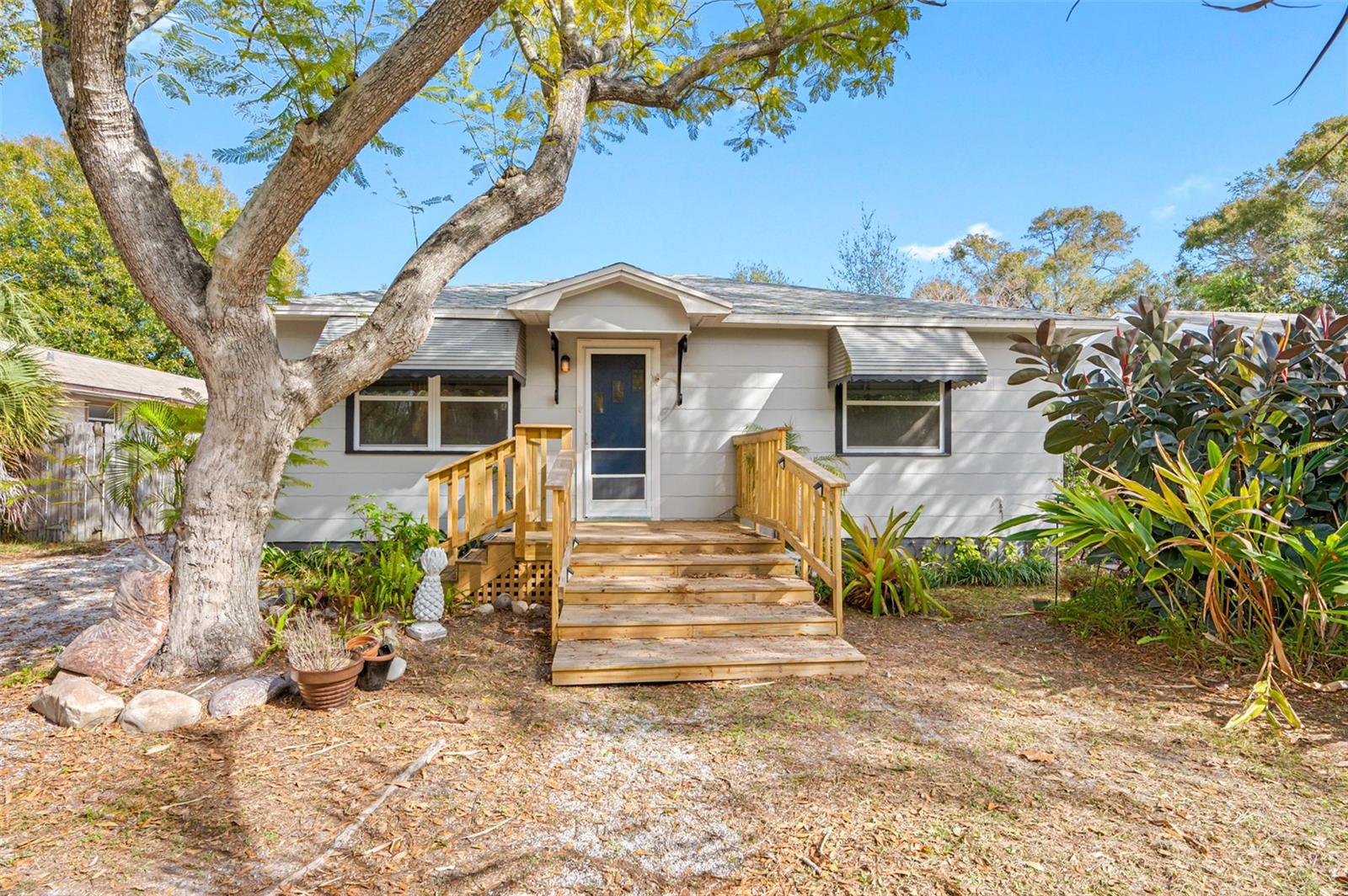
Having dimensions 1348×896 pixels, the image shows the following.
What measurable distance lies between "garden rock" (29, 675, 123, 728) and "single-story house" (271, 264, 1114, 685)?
2.31 meters

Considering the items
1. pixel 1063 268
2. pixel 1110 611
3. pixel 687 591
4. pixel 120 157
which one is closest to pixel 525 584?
pixel 687 591

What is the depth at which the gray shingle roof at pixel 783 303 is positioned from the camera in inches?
260

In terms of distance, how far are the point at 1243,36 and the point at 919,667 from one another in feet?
A: 20.5

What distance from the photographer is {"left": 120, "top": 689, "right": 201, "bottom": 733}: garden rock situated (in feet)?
10.1

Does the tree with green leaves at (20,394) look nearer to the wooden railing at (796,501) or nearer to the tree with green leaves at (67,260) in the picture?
the wooden railing at (796,501)

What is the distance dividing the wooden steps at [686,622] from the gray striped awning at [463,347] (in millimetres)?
2630

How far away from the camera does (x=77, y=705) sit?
3105 millimetres

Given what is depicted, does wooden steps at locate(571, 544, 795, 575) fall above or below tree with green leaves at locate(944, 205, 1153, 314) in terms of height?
below

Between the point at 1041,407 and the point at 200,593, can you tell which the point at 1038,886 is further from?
the point at 1041,407

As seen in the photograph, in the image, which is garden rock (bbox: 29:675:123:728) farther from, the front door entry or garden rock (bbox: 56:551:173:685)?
the front door entry

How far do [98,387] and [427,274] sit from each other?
1023cm

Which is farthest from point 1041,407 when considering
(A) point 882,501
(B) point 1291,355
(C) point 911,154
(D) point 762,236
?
(D) point 762,236

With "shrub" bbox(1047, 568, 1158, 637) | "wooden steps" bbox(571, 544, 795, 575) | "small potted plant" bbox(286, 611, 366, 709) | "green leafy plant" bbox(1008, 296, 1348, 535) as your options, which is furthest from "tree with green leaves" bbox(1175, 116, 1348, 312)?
"small potted plant" bbox(286, 611, 366, 709)

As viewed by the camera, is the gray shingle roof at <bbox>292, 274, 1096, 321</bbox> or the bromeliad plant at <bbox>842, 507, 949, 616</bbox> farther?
the gray shingle roof at <bbox>292, 274, 1096, 321</bbox>
